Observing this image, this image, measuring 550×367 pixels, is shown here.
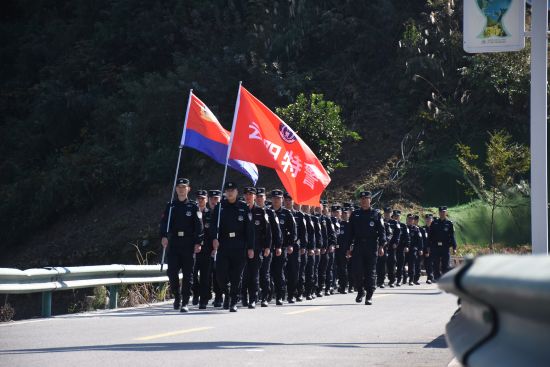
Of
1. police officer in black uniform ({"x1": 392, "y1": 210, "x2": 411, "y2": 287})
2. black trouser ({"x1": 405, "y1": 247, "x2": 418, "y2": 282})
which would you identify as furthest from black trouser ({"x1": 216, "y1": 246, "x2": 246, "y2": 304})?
black trouser ({"x1": 405, "y1": 247, "x2": 418, "y2": 282})

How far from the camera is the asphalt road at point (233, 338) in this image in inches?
367

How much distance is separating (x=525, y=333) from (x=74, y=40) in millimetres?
49647

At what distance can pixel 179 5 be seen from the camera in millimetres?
47312

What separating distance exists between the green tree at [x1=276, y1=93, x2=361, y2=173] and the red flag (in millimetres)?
16777

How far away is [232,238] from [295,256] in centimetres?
401

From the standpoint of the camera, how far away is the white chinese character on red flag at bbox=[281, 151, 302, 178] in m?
20.3

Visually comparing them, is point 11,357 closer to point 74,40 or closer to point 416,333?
point 416,333

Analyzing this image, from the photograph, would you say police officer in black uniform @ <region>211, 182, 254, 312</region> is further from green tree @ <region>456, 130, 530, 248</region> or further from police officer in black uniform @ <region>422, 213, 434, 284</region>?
green tree @ <region>456, 130, 530, 248</region>

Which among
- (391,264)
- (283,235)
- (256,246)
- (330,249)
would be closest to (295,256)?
(283,235)

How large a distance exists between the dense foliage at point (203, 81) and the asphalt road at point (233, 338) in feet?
85.6

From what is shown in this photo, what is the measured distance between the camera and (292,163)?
20.5m

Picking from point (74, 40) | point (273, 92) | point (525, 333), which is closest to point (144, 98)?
point (273, 92)

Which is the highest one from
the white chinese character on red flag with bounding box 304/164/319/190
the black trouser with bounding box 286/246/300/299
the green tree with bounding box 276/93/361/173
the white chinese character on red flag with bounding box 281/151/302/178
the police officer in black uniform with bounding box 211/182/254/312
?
the green tree with bounding box 276/93/361/173

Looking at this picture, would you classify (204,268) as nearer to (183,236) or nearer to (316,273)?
(183,236)
